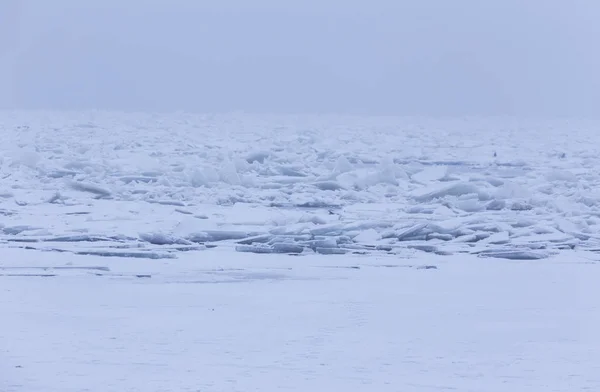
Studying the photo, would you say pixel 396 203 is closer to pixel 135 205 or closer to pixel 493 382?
pixel 135 205

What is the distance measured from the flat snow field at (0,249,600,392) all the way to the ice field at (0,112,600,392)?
0.01m

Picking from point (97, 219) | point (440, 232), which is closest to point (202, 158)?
point (97, 219)

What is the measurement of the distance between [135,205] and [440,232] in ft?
8.37

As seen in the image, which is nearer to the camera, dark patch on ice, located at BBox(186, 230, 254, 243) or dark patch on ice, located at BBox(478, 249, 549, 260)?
dark patch on ice, located at BBox(478, 249, 549, 260)

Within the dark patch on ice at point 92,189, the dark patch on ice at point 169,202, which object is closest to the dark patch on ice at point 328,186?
the dark patch on ice at point 169,202

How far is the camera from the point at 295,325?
3.48 meters

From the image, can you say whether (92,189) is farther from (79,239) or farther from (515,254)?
(515,254)

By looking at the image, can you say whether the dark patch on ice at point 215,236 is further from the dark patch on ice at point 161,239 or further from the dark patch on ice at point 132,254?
the dark patch on ice at point 132,254

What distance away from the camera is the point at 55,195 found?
7.52 meters

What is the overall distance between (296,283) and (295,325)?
34.7 inches

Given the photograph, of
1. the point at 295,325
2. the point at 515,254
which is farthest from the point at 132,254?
the point at 515,254

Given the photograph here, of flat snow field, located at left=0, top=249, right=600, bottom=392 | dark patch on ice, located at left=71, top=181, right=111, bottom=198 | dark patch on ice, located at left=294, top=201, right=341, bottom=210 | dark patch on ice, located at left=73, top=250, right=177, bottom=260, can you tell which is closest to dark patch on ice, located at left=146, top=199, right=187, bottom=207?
dark patch on ice, located at left=71, top=181, right=111, bottom=198

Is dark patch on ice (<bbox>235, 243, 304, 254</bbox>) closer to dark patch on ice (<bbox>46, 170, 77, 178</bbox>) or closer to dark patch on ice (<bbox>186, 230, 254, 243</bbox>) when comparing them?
dark patch on ice (<bbox>186, 230, 254, 243</bbox>)

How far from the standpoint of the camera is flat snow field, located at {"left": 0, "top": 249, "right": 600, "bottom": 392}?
285 cm
